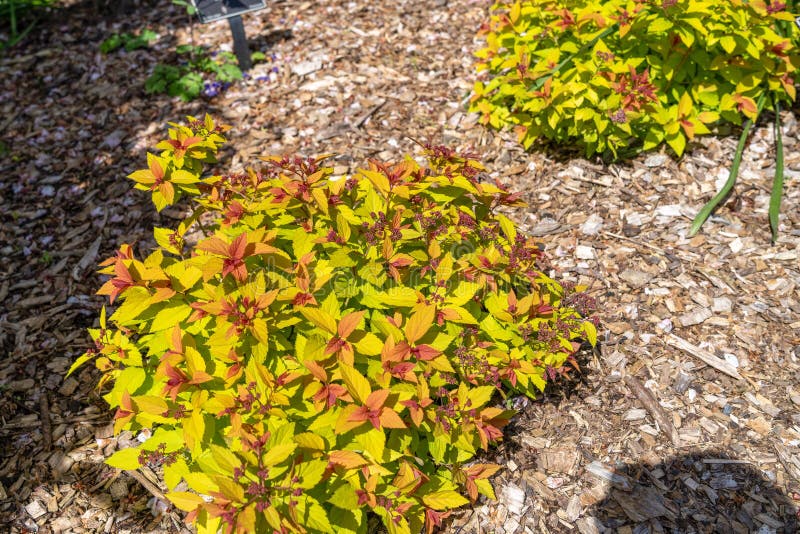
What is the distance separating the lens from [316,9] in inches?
236

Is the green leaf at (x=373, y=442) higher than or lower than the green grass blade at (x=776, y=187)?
higher

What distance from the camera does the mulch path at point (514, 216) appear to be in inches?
104

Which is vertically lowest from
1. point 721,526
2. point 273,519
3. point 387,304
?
point 721,526

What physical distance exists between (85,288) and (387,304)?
99.0 inches

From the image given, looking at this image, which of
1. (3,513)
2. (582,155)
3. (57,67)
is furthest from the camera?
(57,67)

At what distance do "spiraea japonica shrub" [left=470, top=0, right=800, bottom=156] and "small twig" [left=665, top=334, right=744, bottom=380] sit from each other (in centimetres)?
133

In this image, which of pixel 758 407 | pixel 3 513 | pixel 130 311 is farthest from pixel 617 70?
pixel 3 513

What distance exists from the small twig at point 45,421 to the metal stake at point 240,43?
3.27m

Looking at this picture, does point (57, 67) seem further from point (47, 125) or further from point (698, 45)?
point (698, 45)

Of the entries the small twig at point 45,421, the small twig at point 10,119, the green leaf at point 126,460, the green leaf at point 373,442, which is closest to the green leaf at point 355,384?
the green leaf at point 373,442

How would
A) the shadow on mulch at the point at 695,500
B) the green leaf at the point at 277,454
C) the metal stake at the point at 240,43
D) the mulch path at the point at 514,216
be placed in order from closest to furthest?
the green leaf at the point at 277,454 → the shadow on mulch at the point at 695,500 → the mulch path at the point at 514,216 → the metal stake at the point at 240,43

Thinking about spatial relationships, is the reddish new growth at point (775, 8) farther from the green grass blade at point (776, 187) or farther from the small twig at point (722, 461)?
the small twig at point (722, 461)

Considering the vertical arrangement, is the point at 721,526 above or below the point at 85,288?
below

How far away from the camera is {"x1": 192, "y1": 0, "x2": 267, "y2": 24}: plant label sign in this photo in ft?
15.4
